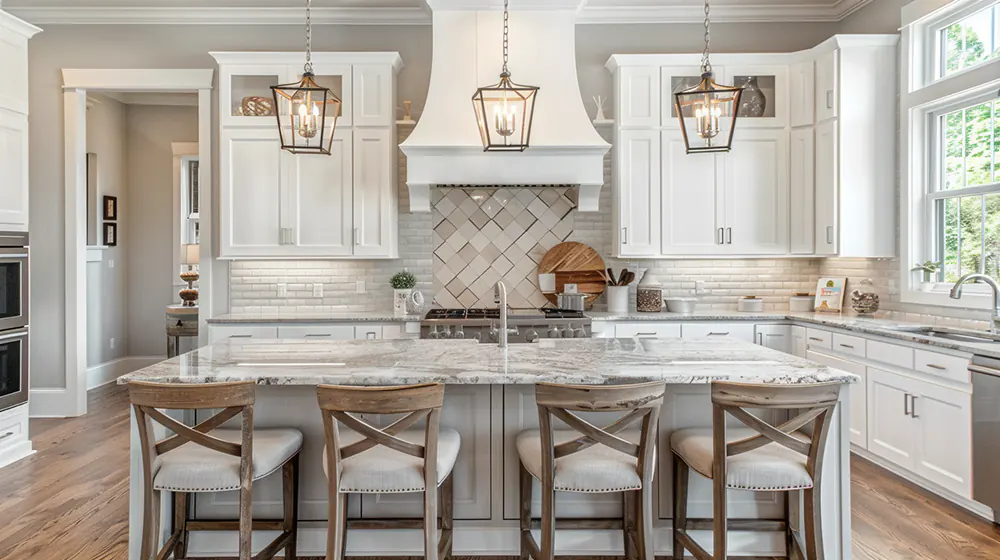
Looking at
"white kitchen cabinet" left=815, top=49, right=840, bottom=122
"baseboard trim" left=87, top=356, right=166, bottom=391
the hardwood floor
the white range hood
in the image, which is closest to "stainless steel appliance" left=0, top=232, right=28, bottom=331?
the hardwood floor

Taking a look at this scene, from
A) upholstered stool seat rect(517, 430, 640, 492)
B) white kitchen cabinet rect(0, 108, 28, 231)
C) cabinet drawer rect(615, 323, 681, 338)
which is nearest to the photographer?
upholstered stool seat rect(517, 430, 640, 492)

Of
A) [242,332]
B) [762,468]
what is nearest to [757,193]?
[762,468]

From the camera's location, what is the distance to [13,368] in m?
3.97

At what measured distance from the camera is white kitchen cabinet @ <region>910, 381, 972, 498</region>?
305 cm

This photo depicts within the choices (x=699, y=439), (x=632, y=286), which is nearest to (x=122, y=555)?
(x=699, y=439)

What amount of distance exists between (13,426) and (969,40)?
22.1 feet

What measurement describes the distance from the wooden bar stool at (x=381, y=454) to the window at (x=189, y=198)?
5695 millimetres

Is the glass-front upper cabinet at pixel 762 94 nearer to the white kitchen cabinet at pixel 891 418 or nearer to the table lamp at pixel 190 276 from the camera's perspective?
the white kitchen cabinet at pixel 891 418

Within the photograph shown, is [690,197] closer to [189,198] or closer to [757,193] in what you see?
[757,193]

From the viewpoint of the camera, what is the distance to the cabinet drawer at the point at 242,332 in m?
4.46

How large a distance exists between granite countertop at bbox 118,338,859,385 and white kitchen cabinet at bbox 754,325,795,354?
66.7 inches

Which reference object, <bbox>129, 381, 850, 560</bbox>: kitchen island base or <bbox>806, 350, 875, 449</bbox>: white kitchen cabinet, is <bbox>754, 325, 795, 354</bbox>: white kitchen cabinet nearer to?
<bbox>806, 350, 875, 449</bbox>: white kitchen cabinet

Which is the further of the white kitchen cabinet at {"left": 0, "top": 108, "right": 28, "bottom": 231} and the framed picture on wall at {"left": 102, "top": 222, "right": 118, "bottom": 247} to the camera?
the framed picture on wall at {"left": 102, "top": 222, "right": 118, "bottom": 247}

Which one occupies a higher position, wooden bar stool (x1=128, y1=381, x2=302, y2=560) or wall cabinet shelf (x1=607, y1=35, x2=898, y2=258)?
wall cabinet shelf (x1=607, y1=35, x2=898, y2=258)
